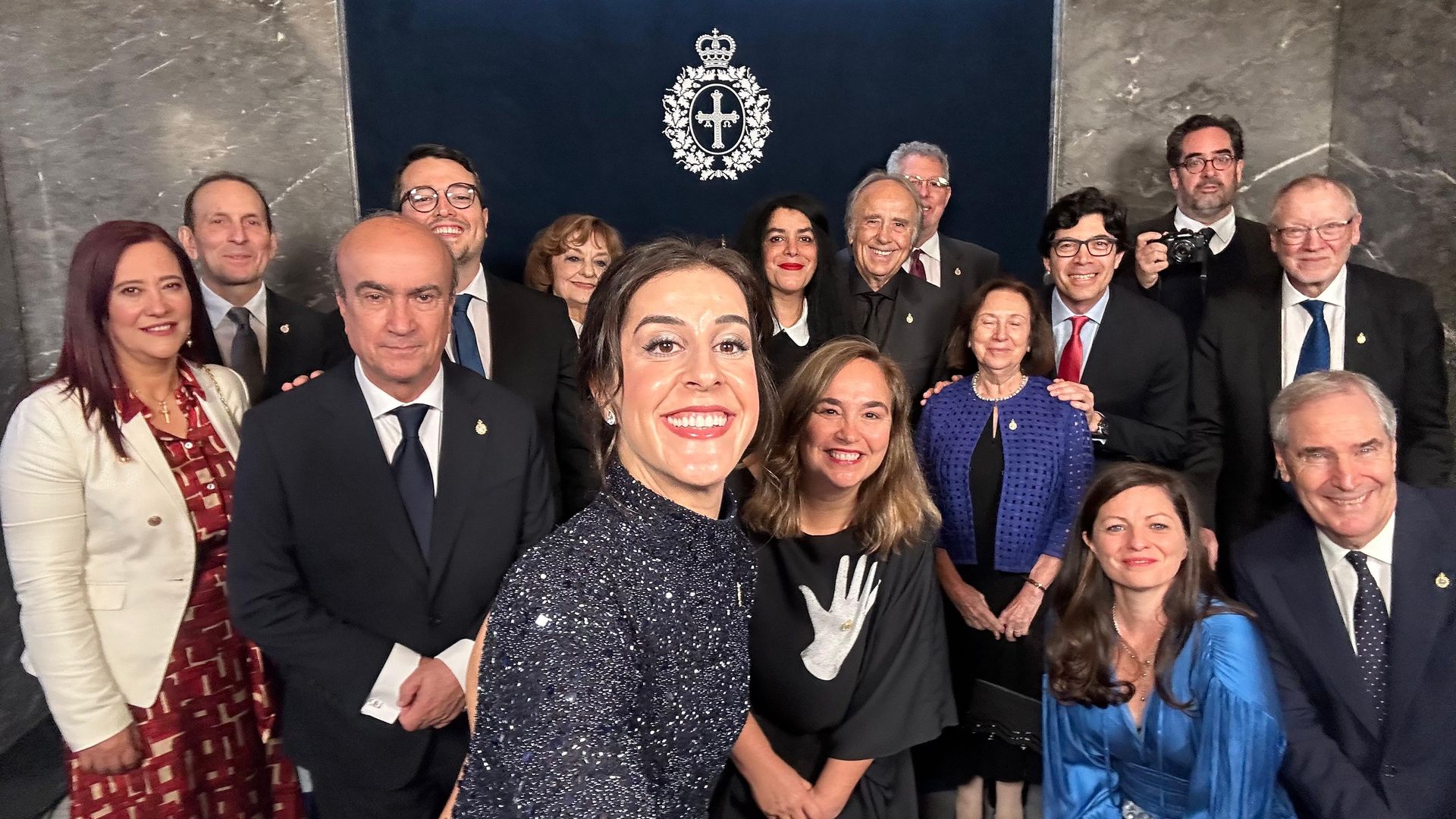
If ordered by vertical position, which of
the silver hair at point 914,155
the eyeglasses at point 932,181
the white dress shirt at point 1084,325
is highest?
the silver hair at point 914,155

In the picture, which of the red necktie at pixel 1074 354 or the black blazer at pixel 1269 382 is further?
the red necktie at pixel 1074 354

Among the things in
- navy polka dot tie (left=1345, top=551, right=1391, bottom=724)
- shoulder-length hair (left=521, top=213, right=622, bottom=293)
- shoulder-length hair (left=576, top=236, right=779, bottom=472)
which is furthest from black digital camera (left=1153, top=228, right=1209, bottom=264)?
shoulder-length hair (left=576, top=236, right=779, bottom=472)

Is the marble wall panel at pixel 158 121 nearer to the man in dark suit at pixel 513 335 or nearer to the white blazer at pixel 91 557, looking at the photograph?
the man in dark suit at pixel 513 335

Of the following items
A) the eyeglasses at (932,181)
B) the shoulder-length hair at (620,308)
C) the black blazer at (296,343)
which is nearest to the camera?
the shoulder-length hair at (620,308)

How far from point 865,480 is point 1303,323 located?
1.60 metres

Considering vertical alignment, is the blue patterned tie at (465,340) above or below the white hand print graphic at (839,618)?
above

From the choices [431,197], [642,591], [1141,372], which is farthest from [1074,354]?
[642,591]

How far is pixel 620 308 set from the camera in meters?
1.43

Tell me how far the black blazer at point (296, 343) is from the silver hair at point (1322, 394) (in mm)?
2286

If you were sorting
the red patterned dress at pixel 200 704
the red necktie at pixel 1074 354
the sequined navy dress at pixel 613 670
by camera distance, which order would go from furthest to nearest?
the red necktie at pixel 1074 354 < the red patterned dress at pixel 200 704 < the sequined navy dress at pixel 613 670

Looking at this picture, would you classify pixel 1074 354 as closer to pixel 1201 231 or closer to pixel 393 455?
pixel 1201 231

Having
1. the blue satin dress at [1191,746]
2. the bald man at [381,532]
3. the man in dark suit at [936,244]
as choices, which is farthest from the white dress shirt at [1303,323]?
the bald man at [381,532]

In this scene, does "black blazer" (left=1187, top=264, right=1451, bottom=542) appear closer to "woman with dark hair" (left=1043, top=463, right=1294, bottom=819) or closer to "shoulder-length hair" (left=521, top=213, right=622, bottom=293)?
"woman with dark hair" (left=1043, top=463, right=1294, bottom=819)

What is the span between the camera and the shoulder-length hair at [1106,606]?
240 centimetres
